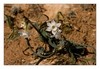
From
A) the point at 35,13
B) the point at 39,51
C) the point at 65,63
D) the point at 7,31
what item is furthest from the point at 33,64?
the point at 35,13

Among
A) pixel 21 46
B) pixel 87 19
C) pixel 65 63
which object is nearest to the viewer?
pixel 65 63

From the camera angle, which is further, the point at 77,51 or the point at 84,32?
the point at 84,32

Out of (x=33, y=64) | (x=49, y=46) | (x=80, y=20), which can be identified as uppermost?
(x=80, y=20)

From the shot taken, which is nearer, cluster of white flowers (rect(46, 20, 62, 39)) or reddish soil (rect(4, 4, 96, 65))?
cluster of white flowers (rect(46, 20, 62, 39))

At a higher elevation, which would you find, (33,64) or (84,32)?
(84,32)

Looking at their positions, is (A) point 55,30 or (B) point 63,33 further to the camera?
(B) point 63,33

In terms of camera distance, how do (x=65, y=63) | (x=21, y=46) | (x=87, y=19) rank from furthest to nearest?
(x=87, y=19), (x=21, y=46), (x=65, y=63)

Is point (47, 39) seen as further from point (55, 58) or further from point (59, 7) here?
point (59, 7)

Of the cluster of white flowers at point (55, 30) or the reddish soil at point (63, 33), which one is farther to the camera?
the reddish soil at point (63, 33)
